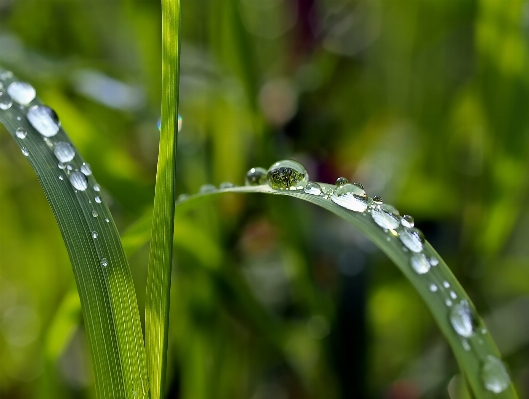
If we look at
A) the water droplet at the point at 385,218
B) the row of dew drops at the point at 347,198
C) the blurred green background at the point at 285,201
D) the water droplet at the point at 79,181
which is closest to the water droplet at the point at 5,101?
the row of dew drops at the point at 347,198

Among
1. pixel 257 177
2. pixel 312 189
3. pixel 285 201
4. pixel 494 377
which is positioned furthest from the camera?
pixel 285 201

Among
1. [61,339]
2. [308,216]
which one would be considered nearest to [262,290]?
[308,216]

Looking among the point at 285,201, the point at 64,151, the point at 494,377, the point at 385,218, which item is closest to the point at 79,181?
the point at 64,151

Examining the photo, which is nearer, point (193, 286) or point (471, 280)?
point (193, 286)

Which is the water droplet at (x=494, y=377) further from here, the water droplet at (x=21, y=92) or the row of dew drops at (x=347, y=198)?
the water droplet at (x=21, y=92)

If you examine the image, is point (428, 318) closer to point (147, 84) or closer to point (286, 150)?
point (286, 150)

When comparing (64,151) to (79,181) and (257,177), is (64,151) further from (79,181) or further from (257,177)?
(257,177)

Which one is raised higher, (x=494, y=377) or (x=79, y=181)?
(x=79, y=181)
